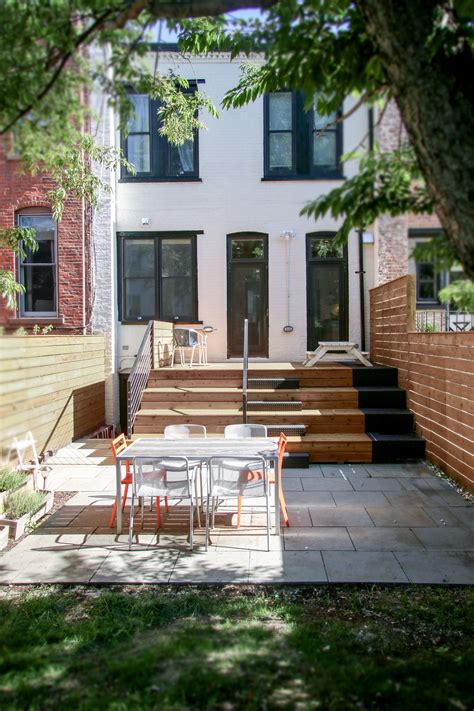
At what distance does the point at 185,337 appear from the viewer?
10875 millimetres

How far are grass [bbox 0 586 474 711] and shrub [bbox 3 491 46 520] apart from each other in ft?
4.37

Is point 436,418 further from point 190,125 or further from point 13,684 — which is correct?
point 13,684

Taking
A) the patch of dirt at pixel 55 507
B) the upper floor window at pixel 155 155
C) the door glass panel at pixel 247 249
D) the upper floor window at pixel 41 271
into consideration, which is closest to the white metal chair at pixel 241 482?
the patch of dirt at pixel 55 507

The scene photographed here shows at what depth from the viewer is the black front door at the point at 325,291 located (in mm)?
10578

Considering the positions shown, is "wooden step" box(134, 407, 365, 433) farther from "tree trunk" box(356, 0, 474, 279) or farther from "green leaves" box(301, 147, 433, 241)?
"tree trunk" box(356, 0, 474, 279)

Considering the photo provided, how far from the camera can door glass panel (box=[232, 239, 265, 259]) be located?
1181 centimetres

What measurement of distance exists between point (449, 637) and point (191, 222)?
9661 millimetres

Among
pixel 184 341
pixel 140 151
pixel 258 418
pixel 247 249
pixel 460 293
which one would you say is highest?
pixel 140 151

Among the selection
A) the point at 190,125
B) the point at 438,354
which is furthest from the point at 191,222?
the point at 438,354

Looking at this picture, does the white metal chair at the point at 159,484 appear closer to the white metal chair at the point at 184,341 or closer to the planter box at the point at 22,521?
the planter box at the point at 22,521

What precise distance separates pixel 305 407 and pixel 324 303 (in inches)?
108

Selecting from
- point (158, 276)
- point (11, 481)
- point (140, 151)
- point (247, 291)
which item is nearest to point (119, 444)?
point (11, 481)

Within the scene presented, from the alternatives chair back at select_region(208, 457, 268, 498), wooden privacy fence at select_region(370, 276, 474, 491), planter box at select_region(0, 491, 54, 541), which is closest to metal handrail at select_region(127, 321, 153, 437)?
planter box at select_region(0, 491, 54, 541)

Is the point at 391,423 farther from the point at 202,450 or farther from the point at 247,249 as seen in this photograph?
the point at 247,249
